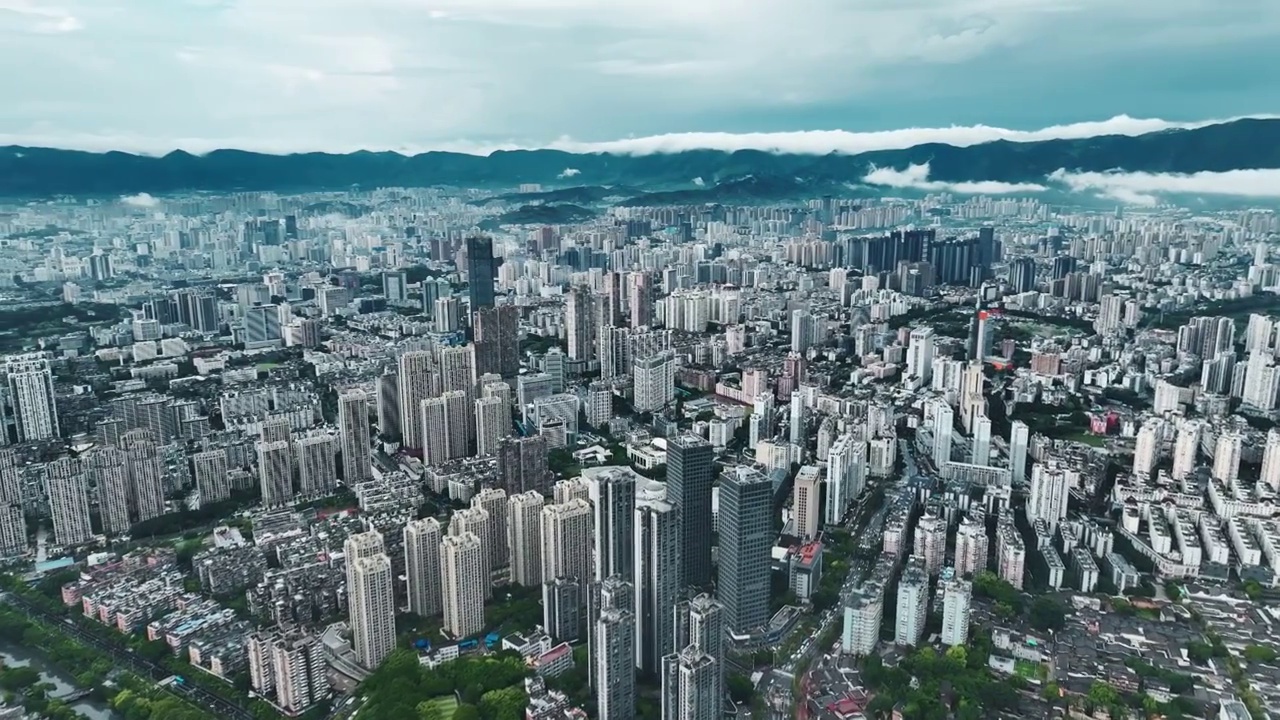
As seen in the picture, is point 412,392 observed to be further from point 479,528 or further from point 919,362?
point 919,362

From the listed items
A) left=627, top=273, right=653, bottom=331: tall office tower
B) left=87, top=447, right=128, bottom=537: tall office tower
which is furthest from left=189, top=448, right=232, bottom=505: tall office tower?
left=627, top=273, right=653, bottom=331: tall office tower

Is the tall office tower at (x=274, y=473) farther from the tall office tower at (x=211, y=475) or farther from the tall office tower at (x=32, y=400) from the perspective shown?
the tall office tower at (x=32, y=400)

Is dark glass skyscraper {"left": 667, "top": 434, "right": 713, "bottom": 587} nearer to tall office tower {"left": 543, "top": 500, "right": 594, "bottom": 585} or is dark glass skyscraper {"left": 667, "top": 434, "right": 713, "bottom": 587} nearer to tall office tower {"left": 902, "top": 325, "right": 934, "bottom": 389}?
tall office tower {"left": 543, "top": 500, "right": 594, "bottom": 585}

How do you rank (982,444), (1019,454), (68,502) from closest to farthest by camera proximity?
(68,502) → (1019,454) → (982,444)

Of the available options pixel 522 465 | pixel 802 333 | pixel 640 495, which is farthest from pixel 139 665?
pixel 802 333

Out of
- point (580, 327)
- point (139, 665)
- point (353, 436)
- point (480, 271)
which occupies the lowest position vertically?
point (139, 665)

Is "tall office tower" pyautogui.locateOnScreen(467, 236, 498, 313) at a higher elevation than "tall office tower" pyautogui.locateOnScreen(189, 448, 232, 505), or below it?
higher
